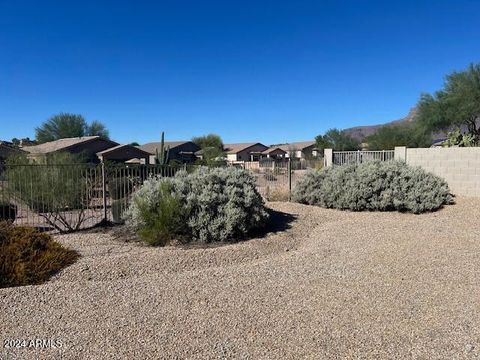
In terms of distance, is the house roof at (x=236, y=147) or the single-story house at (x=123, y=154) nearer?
the single-story house at (x=123, y=154)

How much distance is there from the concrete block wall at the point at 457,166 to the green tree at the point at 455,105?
1561 centimetres

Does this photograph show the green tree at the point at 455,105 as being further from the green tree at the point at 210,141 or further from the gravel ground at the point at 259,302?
the green tree at the point at 210,141

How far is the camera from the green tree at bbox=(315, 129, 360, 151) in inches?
2514

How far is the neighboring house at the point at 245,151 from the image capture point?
3282 inches

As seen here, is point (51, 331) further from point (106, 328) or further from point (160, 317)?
point (160, 317)

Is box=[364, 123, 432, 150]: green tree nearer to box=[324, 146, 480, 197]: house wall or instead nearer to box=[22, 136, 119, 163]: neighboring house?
box=[324, 146, 480, 197]: house wall

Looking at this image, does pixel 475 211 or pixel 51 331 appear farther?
pixel 475 211

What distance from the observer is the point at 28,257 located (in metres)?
6.10

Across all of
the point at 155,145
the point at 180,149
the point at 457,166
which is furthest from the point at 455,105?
the point at 155,145

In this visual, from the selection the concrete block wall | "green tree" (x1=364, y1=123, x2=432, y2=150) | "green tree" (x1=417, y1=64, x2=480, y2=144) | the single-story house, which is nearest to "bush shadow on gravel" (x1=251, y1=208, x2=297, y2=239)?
the concrete block wall

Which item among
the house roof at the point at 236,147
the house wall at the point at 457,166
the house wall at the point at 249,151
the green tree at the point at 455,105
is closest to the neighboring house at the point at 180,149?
the house roof at the point at 236,147

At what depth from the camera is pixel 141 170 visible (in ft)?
37.3

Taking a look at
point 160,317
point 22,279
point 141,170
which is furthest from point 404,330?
point 141,170

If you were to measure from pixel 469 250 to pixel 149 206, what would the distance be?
19.1 ft
